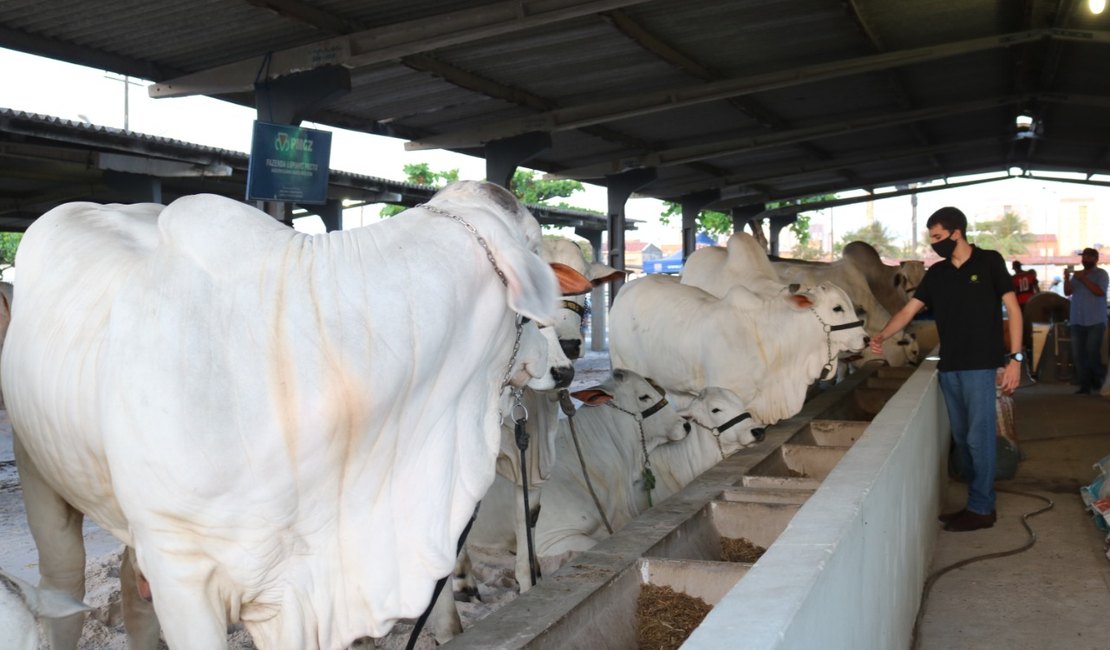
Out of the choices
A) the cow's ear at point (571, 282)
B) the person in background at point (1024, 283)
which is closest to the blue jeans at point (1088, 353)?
the person in background at point (1024, 283)

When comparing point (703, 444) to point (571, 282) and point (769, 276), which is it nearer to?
point (769, 276)

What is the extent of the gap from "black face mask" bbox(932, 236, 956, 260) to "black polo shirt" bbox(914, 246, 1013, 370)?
5cm

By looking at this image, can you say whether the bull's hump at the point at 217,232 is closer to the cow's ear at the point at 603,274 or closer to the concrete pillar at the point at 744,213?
the cow's ear at the point at 603,274

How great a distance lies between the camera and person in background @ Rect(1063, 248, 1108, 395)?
11.3 m

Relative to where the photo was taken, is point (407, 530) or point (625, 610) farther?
point (625, 610)

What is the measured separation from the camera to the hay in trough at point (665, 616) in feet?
10.8

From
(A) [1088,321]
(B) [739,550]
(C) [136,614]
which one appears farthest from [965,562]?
(A) [1088,321]

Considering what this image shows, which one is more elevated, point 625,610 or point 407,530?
point 407,530

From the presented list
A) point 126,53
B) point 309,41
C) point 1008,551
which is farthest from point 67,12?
point 1008,551

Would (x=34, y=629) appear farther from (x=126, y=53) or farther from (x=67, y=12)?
(x=126, y=53)

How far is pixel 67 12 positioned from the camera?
19.5 ft

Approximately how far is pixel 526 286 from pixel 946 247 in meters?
3.88

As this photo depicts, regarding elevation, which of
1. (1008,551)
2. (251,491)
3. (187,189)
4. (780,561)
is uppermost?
(187,189)

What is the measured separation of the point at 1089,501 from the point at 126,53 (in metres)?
6.38
